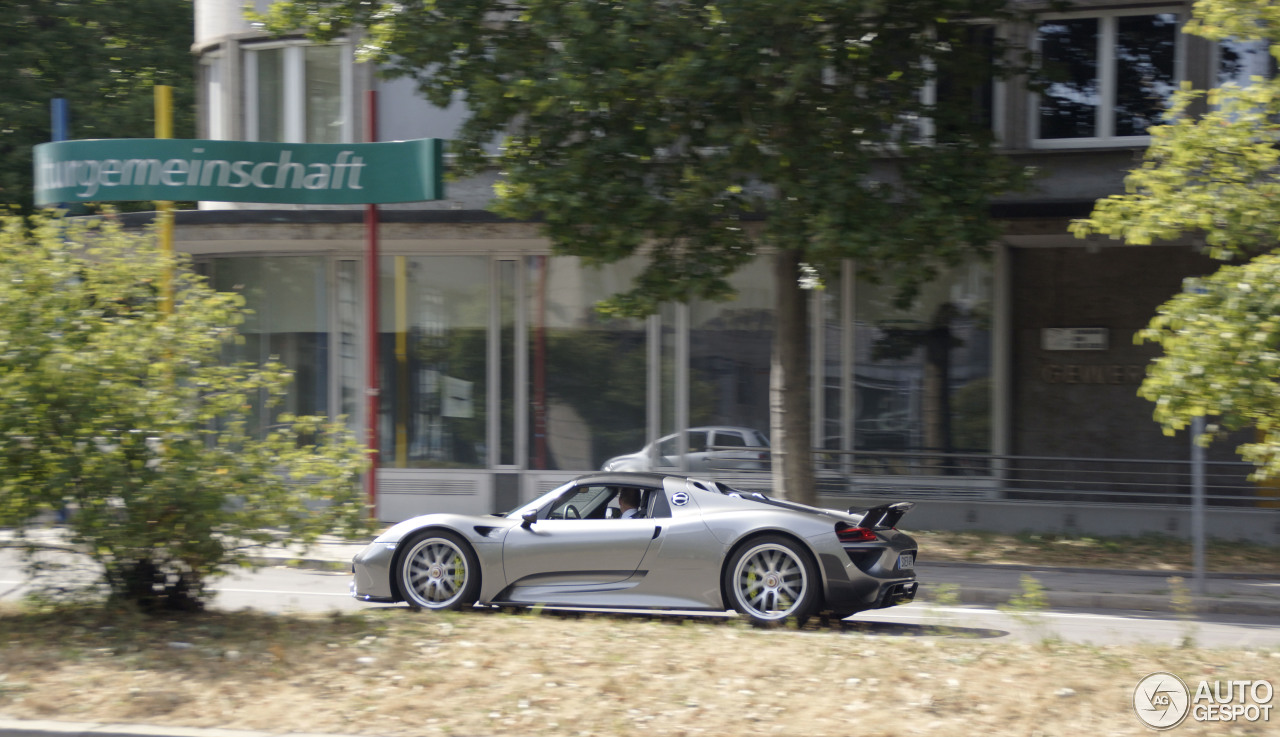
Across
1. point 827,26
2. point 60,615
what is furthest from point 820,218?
point 60,615

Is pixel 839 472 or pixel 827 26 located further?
pixel 839 472

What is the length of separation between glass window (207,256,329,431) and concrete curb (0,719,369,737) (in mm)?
11996

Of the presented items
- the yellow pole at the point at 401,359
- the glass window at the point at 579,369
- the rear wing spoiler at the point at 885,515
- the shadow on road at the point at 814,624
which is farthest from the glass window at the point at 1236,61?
the yellow pole at the point at 401,359

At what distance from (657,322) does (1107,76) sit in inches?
283

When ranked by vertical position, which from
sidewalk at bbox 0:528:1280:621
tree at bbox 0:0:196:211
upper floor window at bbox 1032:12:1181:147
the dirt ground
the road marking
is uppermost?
tree at bbox 0:0:196:211

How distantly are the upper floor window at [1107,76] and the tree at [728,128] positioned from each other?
11.1 ft

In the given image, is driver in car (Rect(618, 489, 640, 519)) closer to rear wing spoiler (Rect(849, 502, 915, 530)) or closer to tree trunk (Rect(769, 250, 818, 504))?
rear wing spoiler (Rect(849, 502, 915, 530))

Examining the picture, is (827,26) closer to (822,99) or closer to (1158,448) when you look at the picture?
(822,99)

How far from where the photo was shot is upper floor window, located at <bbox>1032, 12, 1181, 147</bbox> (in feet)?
50.0

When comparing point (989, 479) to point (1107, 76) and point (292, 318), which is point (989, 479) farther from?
point (292, 318)

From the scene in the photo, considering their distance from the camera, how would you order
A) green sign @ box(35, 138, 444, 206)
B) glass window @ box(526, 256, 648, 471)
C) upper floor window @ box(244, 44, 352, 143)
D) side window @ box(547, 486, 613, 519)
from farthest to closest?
upper floor window @ box(244, 44, 352, 143) → glass window @ box(526, 256, 648, 471) → green sign @ box(35, 138, 444, 206) → side window @ box(547, 486, 613, 519)

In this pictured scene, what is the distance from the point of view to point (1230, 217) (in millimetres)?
7578

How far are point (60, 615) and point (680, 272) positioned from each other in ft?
22.1

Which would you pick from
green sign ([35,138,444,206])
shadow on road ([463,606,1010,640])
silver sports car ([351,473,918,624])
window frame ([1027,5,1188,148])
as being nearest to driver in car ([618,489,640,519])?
silver sports car ([351,473,918,624])
